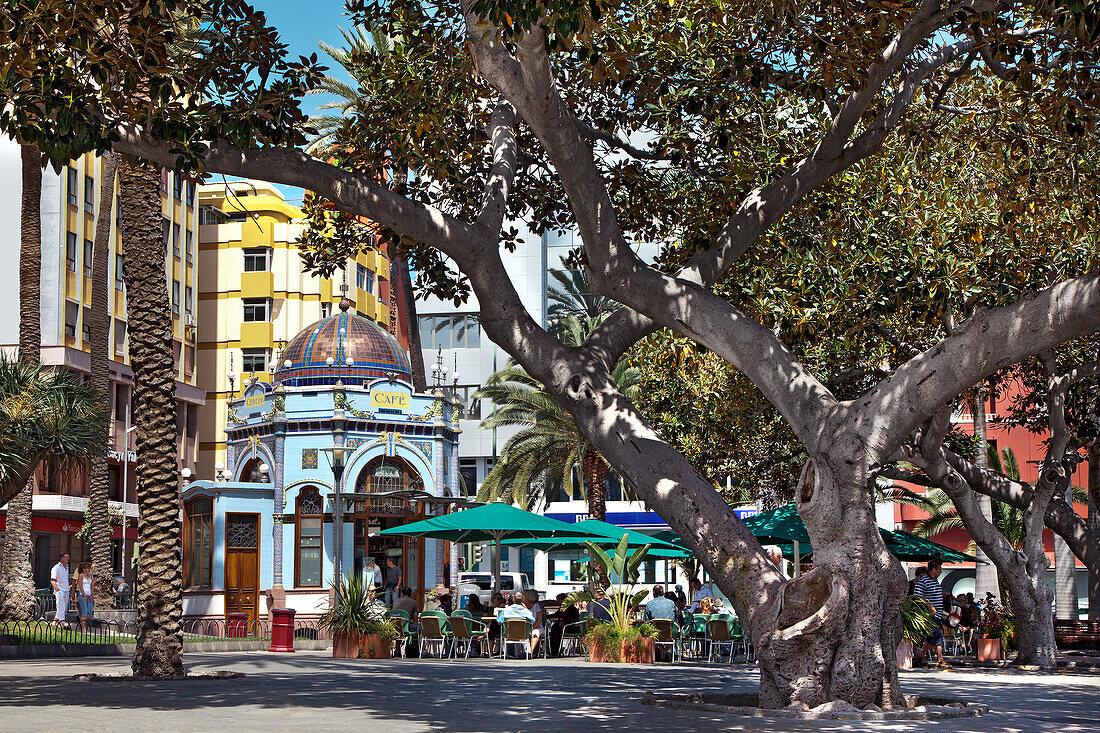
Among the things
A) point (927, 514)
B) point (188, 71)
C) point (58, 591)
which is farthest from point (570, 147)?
point (927, 514)

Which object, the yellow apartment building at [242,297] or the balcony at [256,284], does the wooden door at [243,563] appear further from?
the balcony at [256,284]

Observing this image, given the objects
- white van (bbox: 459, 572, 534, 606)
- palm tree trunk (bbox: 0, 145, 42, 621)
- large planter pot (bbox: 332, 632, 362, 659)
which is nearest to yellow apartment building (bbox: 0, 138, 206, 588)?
palm tree trunk (bbox: 0, 145, 42, 621)

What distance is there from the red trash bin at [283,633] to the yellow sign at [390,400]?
1142 centimetres

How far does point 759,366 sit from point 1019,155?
5943 millimetres

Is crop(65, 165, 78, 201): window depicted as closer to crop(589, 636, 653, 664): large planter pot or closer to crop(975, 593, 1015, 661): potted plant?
crop(589, 636, 653, 664): large planter pot

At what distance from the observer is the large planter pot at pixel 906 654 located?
764 inches

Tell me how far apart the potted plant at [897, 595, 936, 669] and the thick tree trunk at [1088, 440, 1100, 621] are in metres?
5.42

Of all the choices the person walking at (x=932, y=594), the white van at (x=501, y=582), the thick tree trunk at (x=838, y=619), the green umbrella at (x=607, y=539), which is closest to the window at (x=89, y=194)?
the white van at (x=501, y=582)

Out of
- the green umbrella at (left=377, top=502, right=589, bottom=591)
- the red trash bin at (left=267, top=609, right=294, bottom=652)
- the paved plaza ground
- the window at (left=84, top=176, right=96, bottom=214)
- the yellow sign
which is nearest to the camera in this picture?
the paved plaza ground

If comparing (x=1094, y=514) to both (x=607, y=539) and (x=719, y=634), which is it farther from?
(x=607, y=539)

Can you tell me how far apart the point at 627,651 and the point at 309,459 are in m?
15.5

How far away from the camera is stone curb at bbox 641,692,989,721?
10.3 meters

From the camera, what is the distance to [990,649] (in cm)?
2208

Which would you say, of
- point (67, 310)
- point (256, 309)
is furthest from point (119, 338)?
point (256, 309)
